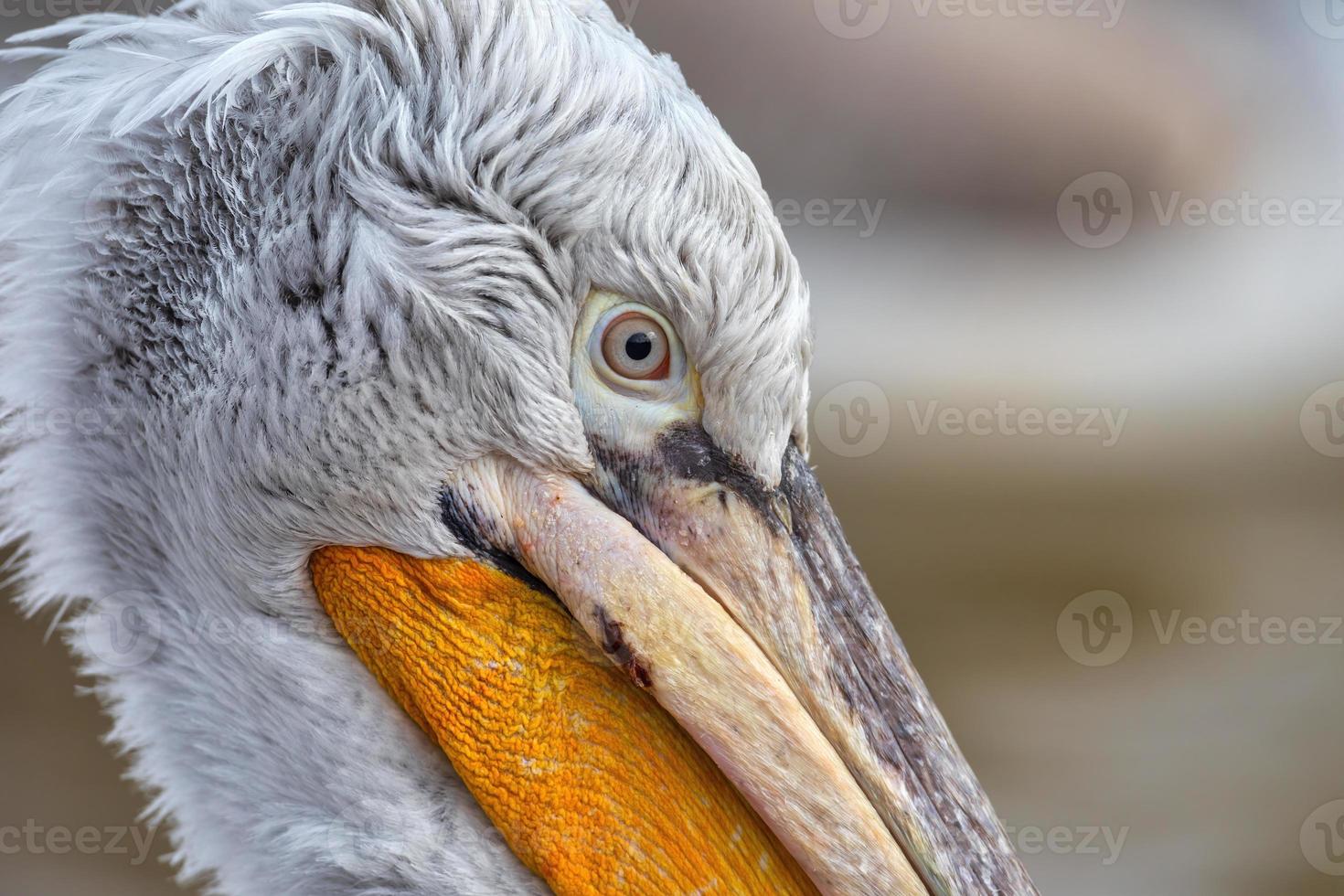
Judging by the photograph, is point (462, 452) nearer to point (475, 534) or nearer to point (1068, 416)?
point (475, 534)

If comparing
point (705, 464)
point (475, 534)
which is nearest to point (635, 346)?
point (705, 464)

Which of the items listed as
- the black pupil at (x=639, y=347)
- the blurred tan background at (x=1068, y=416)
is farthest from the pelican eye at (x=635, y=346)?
the blurred tan background at (x=1068, y=416)

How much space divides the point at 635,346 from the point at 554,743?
45cm

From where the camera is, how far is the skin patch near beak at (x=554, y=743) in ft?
3.66

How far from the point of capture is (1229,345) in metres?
4.62

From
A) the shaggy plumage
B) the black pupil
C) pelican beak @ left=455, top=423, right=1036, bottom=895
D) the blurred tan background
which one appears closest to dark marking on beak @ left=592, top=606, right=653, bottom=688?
pelican beak @ left=455, top=423, right=1036, bottom=895

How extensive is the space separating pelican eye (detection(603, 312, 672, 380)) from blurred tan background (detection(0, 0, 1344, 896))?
271 cm

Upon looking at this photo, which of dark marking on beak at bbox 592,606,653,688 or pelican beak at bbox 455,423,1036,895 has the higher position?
pelican beak at bbox 455,423,1036,895

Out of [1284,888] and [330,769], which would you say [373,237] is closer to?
[330,769]

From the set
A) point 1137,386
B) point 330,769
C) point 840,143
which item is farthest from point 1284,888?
point 330,769

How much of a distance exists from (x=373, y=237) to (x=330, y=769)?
1.99 ft

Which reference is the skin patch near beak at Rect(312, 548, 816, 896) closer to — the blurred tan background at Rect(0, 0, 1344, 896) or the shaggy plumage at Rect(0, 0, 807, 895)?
the shaggy plumage at Rect(0, 0, 807, 895)

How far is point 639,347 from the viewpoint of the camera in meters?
1.09

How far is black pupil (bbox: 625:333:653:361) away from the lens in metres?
1.09
